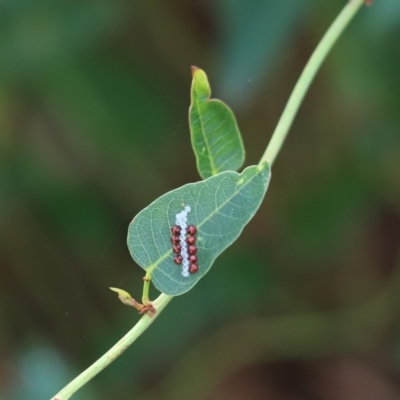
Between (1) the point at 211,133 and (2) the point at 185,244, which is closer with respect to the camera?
(2) the point at 185,244

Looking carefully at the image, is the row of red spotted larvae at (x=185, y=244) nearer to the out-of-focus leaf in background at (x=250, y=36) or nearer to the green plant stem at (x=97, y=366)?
the green plant stem at (x=97, y=366)

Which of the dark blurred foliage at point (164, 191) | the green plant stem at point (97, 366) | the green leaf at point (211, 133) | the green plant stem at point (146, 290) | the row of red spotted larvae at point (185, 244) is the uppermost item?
the green leaf at point (211, 133)

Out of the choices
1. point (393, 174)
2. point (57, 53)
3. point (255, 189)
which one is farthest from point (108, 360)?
point (393, 174)

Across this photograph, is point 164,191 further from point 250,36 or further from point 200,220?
point 200,220

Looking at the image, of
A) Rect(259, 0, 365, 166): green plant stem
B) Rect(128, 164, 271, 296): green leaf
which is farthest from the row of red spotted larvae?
Rect(259, 0, 365, 166): green plant stem

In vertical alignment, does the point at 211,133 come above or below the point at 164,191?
above

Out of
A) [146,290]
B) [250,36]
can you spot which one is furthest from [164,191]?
[146,290]

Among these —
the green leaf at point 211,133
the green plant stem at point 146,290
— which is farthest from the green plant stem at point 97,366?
the green leaf at point 211,133
